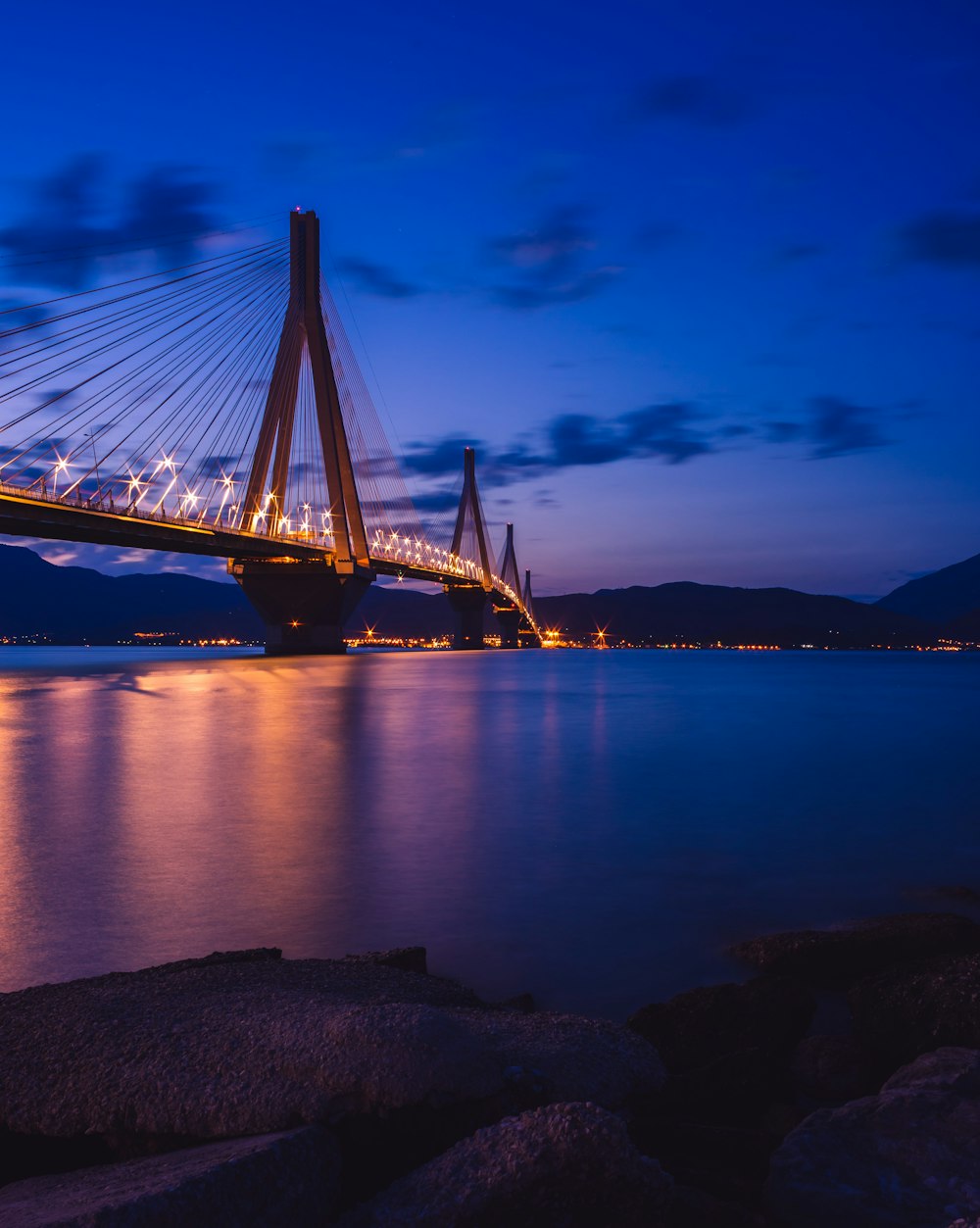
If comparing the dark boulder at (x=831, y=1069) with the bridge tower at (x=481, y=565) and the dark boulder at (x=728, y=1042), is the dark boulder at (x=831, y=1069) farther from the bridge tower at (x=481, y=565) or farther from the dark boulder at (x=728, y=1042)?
the bridge tower at (x=481, y=565)

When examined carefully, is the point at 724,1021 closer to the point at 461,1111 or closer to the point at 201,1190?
the point at 461,1111

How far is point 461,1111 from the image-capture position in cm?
270

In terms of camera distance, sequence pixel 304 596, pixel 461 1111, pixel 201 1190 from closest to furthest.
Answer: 1. pixel 201 1190
2. pixel 461 1111
3. pixel 304 596

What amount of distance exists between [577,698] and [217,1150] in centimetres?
3226

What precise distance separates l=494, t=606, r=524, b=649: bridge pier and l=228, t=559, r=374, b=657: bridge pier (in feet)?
185

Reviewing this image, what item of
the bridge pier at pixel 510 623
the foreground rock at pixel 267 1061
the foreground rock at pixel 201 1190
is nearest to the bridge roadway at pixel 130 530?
the foreground rock at pixel 267 1061

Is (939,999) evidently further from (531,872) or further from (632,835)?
(632,835)

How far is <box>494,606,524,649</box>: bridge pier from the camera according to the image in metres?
118

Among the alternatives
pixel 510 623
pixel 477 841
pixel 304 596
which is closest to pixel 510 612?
pixel 510 623

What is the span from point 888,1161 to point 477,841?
6.86 meters

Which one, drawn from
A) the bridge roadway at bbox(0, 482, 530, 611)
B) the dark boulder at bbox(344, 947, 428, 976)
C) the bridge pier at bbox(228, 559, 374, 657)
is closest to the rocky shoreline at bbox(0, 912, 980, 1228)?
the dark boulder at bbox(344, 947, 428, 976)

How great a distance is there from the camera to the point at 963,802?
40.1ft

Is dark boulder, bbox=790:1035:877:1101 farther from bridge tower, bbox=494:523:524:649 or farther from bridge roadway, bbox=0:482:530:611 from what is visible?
bridge tower, bbox=494:523:524:649

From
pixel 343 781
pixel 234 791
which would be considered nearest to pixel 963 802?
pixel 343 781
